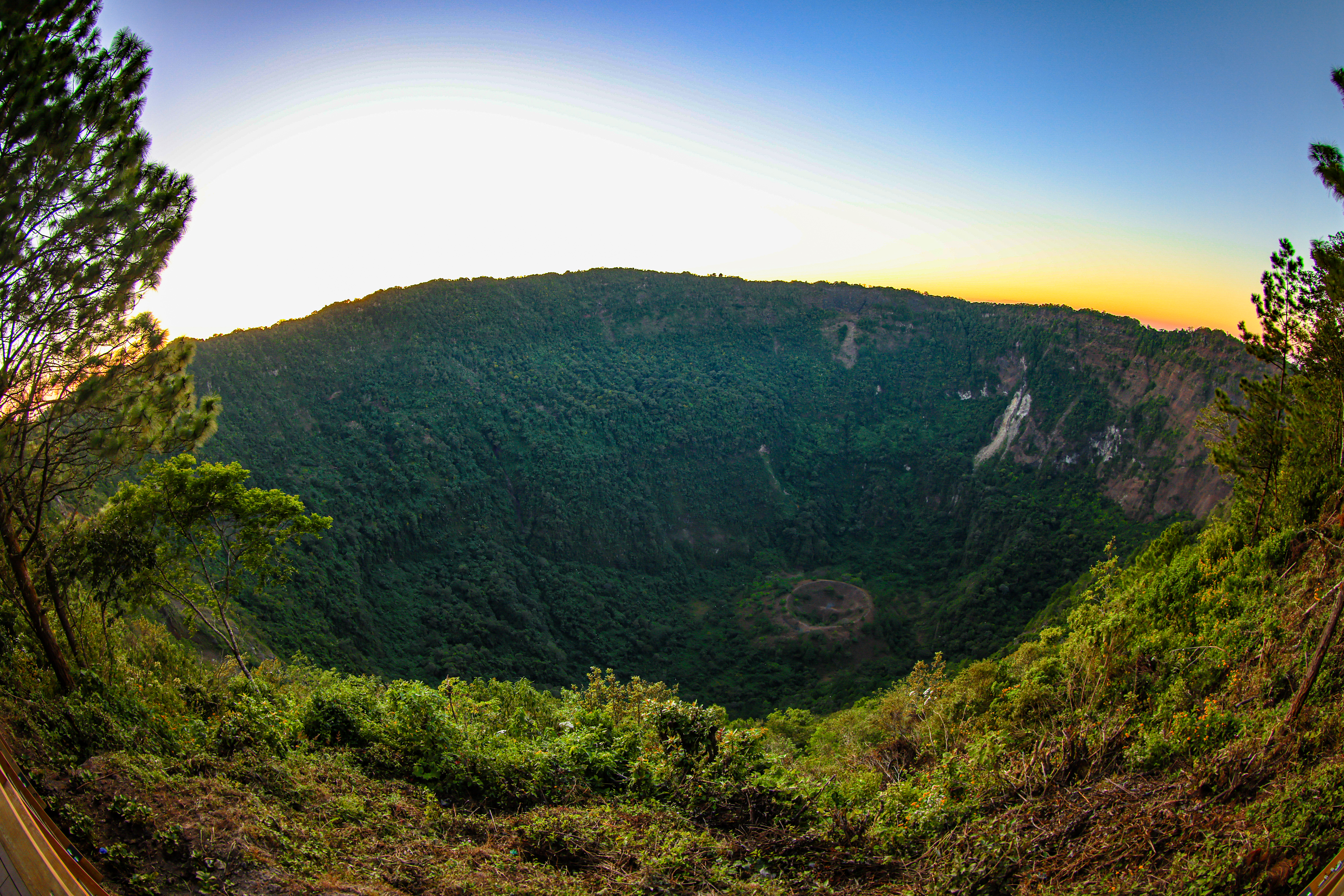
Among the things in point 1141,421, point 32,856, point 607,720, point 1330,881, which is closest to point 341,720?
point 607,720

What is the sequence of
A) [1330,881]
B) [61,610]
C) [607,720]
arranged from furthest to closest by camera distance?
[607,720], [61,610], [1330,881]

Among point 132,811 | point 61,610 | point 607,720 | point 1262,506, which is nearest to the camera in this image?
point 132,811

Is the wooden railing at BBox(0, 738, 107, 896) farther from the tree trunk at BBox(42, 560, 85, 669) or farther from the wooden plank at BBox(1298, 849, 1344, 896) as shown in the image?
the wooden plank at BBox(1298, 849, 1344, 896)

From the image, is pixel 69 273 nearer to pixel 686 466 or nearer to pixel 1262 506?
pixel 1262 506

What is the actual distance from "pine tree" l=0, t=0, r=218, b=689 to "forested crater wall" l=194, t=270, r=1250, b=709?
26.6 meters

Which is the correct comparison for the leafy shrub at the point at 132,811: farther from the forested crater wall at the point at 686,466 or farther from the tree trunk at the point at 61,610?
the forested crater wall at the point at 686,466

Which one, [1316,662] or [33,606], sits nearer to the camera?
[1316,662]

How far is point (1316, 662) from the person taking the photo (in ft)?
→ 22.7

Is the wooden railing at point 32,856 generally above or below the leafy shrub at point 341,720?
above

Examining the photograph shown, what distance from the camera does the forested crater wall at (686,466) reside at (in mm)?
42062

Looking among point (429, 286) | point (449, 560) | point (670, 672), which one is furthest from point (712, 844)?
point (429, 286)

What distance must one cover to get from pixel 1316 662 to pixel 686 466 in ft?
194

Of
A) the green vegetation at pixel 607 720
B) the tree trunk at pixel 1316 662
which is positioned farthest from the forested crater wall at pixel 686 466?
the tree trunk at pixel 1316 662

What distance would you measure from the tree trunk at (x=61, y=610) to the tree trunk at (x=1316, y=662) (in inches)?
608
